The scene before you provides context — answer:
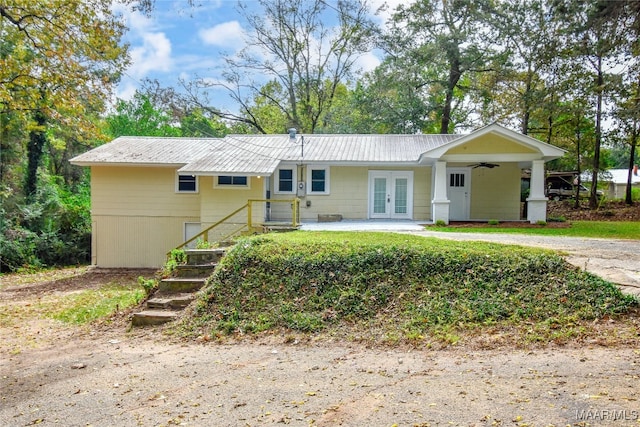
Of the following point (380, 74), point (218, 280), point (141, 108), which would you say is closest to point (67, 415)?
point (218, 280)

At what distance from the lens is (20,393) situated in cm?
476

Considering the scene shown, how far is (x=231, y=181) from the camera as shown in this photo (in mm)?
14562

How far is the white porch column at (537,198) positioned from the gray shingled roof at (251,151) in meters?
3.87

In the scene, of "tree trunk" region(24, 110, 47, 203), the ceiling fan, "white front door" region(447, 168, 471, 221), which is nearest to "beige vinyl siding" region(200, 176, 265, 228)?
"white front door" region(447, 168, 471, 221)

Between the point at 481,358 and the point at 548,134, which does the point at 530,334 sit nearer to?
the point at 481,358

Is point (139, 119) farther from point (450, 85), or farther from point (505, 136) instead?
point (505, 136)

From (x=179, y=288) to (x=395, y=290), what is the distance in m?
4.24

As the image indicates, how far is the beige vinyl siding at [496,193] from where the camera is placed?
16.8 metres

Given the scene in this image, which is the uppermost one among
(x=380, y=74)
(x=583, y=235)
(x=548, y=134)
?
(x=380, y=74)

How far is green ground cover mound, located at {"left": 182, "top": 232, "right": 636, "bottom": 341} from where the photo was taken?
5977 mm

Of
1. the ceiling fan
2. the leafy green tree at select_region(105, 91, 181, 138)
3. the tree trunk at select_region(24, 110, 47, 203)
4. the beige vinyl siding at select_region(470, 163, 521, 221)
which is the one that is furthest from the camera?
the leafy green tree at select_region(105, 91, 181, 138)

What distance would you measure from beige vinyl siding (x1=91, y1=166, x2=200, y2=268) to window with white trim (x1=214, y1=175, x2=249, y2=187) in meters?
2.05

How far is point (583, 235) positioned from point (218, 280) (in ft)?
34.2

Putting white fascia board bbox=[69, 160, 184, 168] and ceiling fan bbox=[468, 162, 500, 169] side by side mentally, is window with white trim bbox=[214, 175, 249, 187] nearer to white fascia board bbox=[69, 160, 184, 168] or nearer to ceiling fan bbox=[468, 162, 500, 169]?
white fascia board bbox=[69, 160, 184, 168]
